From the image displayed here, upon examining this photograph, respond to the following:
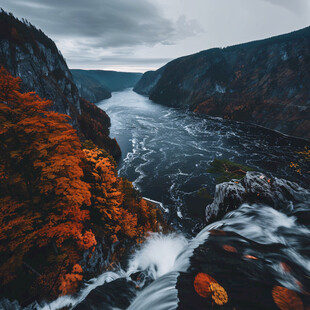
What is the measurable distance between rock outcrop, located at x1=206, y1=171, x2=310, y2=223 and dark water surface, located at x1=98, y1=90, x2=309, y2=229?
1305cm

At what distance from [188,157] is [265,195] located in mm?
38312

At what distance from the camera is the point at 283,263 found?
693 centimetres

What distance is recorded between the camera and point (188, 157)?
5006cm

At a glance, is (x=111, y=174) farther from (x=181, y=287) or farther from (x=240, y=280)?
(x=240, y=280)

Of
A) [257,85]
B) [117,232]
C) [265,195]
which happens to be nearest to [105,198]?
[117,232]

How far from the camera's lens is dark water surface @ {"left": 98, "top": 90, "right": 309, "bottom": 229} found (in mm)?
33594

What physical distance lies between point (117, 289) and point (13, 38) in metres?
51.5

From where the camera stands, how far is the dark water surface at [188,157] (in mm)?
33594

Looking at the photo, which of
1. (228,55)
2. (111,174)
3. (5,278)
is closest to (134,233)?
(111,174)

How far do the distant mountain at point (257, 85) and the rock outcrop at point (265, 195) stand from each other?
79335 mm

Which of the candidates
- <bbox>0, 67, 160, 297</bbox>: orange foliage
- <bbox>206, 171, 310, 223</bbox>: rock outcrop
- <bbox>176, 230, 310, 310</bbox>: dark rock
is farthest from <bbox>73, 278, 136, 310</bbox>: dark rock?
<bbox>206, 171, 310, 223</bbox>: rock outcrop

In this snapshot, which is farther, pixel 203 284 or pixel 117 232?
pixel 117 232

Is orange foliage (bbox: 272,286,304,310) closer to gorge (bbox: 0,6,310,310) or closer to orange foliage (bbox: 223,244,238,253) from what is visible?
gorge (bbox: 0,6,310,310)

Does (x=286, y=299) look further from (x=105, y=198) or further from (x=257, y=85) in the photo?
(x=257, y=85)
